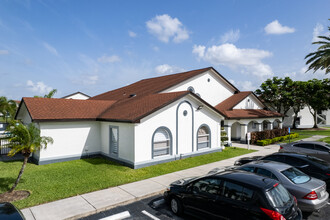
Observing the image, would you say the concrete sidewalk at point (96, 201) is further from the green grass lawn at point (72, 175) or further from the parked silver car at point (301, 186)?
the parked silver car at point (301, 186)

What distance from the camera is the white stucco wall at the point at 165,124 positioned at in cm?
1284

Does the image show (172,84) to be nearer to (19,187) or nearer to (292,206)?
(19,187)

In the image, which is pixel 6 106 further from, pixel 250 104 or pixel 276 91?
pixel 276 91

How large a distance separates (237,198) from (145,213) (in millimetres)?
3446

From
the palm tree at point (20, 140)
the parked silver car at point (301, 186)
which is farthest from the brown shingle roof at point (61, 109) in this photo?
the parked silver car at point (301, 186)

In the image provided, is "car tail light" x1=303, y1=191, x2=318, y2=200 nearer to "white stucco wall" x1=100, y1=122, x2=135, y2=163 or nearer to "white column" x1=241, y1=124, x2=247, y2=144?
"white stucco wall" x1=100, y1=122, x2=135, y2=163

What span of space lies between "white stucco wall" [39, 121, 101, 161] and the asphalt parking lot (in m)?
8.53

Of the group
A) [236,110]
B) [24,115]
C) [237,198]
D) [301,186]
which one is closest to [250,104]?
[236,110]

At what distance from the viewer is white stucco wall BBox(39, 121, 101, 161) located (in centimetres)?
1401

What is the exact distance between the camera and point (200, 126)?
53.1 ft

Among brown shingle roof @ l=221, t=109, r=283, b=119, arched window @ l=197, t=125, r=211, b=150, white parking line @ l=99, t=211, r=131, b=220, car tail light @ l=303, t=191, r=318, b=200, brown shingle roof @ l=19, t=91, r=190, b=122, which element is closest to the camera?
car tail light @ l=303, t=191, r=318, b=200

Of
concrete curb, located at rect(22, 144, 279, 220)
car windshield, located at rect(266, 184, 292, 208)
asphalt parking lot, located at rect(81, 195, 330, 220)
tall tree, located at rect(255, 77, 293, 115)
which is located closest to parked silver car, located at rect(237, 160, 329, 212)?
asphalt parking lot, located at rect(81, 195, 330, 220)

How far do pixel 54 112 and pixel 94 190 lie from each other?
788cm

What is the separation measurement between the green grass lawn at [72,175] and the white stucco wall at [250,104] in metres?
11.3
